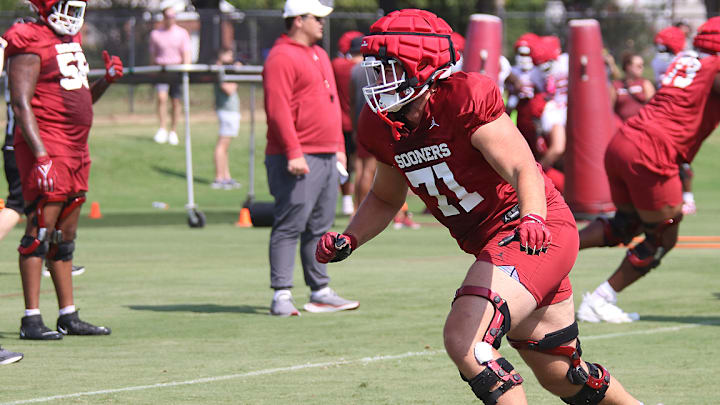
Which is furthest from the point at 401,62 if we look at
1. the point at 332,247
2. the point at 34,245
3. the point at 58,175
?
the point at 34,245

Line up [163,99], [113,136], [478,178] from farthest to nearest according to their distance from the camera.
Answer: [113,136]
[163,99]
[478,178]

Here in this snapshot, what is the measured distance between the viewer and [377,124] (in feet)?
17.3

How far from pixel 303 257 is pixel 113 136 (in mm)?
16403

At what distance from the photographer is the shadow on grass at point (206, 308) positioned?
948cm

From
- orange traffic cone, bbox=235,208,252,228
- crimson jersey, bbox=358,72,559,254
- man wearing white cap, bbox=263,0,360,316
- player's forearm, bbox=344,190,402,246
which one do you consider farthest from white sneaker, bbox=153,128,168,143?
crimson jersey, bbox=358,72,559,254

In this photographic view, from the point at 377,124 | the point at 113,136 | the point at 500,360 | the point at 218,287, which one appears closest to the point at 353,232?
the point at 377,124

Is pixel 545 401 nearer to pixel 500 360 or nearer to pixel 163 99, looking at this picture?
pixel 500 360

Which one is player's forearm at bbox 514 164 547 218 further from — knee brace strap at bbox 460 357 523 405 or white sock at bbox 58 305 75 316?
white sock at bbox 58 305 75 316

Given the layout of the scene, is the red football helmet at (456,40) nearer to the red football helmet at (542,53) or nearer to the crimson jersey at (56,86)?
the crimson jersey at (56,86)

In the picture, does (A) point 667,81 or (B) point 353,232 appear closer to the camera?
(B) point 353,232

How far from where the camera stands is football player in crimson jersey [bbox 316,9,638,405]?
4715mm

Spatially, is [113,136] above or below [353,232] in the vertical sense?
below

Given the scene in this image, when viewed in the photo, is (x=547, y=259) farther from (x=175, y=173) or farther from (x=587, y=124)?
(x=175, y=173)

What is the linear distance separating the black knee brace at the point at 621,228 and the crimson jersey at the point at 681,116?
422 millimetres
